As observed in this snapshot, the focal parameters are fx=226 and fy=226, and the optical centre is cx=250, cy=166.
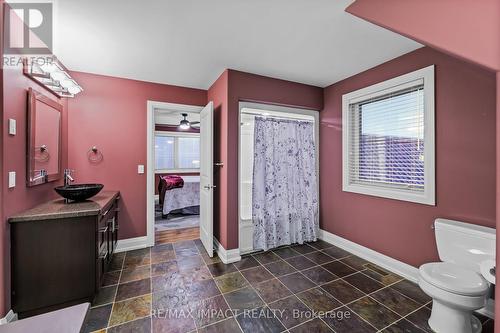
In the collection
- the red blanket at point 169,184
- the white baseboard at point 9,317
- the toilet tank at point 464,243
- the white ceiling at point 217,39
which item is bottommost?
the white baseboard at point 9,317

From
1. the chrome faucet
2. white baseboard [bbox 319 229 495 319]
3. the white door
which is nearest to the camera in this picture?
white baseboard [bbox 319 229 495 319]

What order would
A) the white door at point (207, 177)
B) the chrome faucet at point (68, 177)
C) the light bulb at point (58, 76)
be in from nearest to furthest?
1. the light bulb at point (58, 76)
2. the chrome faucet at point (68, 177)
3. the white door at point (207, 177)

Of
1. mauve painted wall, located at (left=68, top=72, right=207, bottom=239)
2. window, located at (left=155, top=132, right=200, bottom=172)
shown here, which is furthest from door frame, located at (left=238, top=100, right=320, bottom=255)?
window, located at (left=155, top=132, right=200, bottom=172)

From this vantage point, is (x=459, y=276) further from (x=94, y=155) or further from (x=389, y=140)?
(x=94, y=155)

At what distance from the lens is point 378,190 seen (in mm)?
2730

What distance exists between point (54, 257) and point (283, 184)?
2.59 m

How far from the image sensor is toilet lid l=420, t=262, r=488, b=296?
1549 millimetres

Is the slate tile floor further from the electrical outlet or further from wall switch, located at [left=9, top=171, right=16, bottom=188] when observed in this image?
the electrical outlet

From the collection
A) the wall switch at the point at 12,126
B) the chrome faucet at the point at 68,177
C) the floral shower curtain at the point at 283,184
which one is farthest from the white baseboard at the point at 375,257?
the wall switch at the point at 12,126

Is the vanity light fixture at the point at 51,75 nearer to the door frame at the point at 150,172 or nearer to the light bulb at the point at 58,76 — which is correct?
the light bulb at the point at 58,76

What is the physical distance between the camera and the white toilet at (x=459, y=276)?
5.08 feet

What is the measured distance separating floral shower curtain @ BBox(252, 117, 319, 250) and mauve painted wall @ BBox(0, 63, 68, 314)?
7.68 ft

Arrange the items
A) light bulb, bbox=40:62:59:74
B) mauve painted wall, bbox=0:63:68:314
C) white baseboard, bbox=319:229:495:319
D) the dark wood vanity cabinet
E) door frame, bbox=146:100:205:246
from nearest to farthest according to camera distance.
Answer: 1. mauve painted wall, bbox=0:63:68:314
2. the dark wood vanity cabinet
3. white baseboard, bbox=319:229:495:319
4. light bulb, bbox=40:62:59:74
5. door frame, bbox=146:100:205:246

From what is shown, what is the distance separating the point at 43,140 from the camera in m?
2.28
